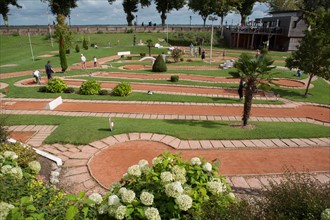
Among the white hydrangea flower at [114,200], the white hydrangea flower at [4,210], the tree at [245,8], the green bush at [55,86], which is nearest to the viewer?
the white hydrangea flower at [4,210]

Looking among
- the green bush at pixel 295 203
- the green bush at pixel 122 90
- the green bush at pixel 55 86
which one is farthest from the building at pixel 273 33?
the green bush at pixel 295 203

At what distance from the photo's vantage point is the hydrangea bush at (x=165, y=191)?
11.3 ft

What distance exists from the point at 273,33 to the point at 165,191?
5036cm

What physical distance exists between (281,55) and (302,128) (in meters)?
34.6

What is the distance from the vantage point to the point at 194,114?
13.5m

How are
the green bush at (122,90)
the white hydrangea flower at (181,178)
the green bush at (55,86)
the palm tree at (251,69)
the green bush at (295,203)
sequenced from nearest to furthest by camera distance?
1. the green bush at (295,203)
2. the white hydrangea flower at (181,178)
3. the palm tree at (251,69)
4. the green bush at (122,90)
5. the green bush at (55,86)

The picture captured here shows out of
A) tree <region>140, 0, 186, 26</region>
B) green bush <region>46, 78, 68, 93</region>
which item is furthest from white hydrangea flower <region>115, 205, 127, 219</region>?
tree <region>140, 0, 186, 26</region>

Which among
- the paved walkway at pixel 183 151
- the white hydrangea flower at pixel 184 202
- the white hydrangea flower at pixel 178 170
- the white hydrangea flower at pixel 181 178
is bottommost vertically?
the paved walkway at pixel 183 151

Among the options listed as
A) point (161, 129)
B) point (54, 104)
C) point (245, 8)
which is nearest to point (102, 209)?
point (161, 129)

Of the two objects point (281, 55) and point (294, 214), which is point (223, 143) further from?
point (281, 55)

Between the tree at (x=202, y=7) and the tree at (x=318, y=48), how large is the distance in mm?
43962

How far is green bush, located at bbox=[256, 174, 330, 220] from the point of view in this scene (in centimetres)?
319

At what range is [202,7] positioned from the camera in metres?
59.7

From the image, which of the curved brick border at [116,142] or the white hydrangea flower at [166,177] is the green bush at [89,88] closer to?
the curved brick border at [116,142]
